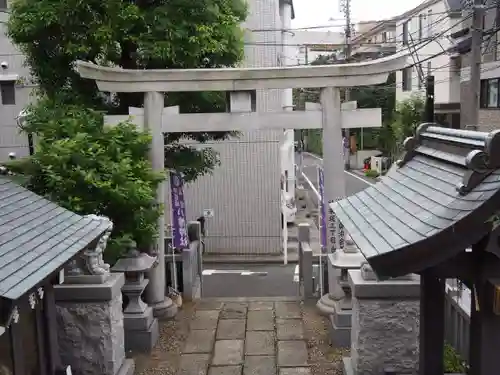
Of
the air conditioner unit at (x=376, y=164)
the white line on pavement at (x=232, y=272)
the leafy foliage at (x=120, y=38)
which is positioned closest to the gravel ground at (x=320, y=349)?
the leafy foliage at (x=120, y=38)

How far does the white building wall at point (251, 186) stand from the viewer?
1692cm

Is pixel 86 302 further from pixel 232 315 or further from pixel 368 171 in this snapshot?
pixel 368 171

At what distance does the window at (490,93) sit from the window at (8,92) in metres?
18.4

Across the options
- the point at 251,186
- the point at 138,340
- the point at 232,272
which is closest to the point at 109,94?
the point at 138,340

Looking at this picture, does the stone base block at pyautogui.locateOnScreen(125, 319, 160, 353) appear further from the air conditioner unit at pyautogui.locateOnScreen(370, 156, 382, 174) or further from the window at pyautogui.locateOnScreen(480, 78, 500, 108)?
the air conditioner unit at pyautogui.locateOnScreen(370, 156, 382, 174)

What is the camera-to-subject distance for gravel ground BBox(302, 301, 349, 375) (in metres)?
8.12

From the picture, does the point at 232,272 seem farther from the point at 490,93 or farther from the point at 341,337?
the point at 490,93

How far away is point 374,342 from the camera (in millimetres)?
7109

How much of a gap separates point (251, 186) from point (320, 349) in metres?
8.84

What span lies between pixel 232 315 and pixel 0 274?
21.1 ft

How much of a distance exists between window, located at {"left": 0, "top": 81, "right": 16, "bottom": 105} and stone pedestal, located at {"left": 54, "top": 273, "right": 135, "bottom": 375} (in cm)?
1290

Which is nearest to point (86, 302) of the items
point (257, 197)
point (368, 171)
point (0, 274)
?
point (0, 274)

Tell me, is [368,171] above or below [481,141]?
below

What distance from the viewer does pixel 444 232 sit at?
12.3ft
